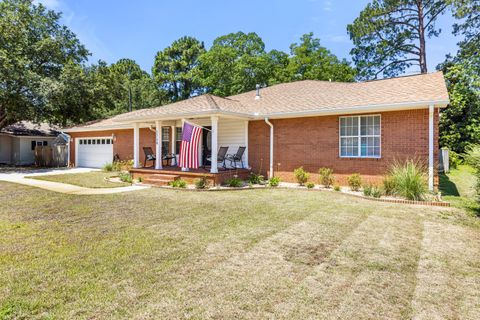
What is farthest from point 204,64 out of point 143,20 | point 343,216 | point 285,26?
point 343,216

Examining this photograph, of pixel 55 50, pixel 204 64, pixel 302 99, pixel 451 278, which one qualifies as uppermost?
pixel 204 64

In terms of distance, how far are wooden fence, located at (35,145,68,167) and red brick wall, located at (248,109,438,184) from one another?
18.1 meters

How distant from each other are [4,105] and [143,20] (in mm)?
12124

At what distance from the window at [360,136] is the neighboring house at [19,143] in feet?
92.7

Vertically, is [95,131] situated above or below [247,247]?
above

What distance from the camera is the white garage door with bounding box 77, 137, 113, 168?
70.1ft

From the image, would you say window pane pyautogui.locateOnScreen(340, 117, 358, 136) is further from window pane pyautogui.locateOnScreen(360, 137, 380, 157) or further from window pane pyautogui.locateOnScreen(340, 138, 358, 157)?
window pane pyautogui.locateOnScreen(360, 137, 380, 157)

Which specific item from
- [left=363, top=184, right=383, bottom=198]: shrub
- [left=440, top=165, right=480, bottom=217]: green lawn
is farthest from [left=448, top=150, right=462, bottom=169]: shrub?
[left=363, top=184, right=383, bottom=198]: shrub

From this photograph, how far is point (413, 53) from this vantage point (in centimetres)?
2631

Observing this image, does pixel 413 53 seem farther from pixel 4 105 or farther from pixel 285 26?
pixel 4 105

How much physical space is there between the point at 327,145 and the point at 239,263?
352 inches

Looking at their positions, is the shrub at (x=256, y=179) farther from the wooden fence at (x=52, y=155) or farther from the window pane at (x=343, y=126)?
the wooden fence at (x=52, y=155)

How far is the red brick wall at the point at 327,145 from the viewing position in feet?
34.2

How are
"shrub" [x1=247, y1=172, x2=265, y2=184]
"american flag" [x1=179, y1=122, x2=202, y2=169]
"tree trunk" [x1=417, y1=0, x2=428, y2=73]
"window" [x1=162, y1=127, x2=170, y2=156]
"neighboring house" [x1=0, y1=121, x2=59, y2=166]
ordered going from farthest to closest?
"neighboring house" [x1=0, y1=121, x2=59, y2=166], "tree trunk" [x1=417, y1=0, x2=428, y2=73], "window" [x1=162, y1=127, x2=170, y2=156], "shrub" [x1=247, y1=172, x2=265, y2=184], "american flag" [x1=179, y1=122, x2=202, y2=169]
